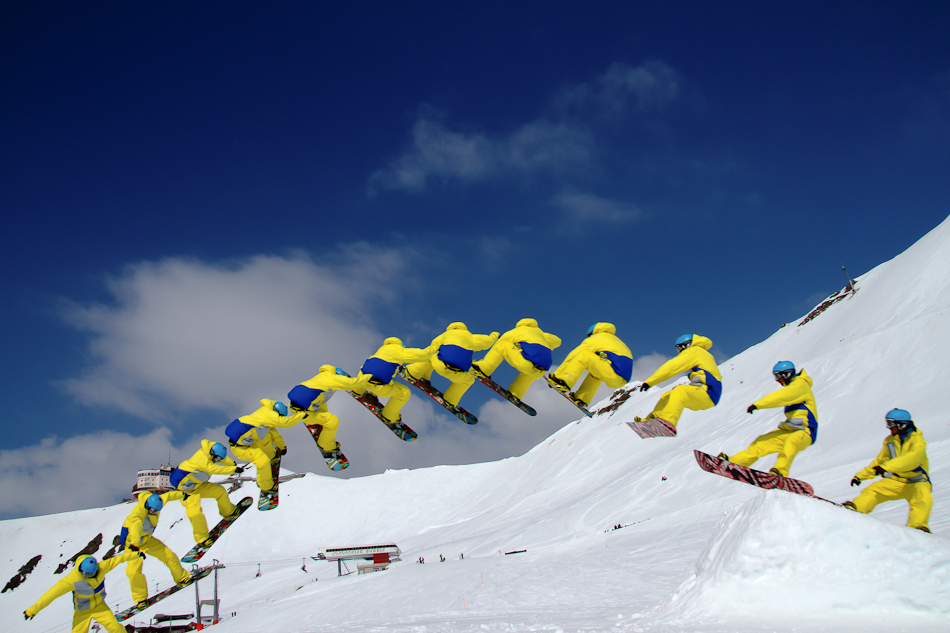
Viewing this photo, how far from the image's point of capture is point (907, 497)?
865cm

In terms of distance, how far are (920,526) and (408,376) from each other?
8414 mm

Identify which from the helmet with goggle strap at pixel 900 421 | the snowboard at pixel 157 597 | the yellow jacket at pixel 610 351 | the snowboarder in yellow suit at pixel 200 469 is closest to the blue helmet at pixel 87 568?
the snowboard at pixel 157 597

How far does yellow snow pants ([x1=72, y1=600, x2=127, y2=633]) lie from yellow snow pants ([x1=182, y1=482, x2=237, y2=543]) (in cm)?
320

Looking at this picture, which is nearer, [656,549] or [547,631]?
[547,631]

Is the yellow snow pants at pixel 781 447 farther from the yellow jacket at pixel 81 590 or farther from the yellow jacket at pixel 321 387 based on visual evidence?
the yellow jacket at pixel 81 590

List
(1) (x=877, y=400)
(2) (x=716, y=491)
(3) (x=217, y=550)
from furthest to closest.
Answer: (3) (x=217, y=550) → (1) (x=877, y=400) → (2) (x=716, y=491)

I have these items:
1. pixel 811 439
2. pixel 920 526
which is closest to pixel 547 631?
pixel 811 439

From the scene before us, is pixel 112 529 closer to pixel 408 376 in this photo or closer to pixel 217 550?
pixel 217 550

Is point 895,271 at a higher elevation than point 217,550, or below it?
higher

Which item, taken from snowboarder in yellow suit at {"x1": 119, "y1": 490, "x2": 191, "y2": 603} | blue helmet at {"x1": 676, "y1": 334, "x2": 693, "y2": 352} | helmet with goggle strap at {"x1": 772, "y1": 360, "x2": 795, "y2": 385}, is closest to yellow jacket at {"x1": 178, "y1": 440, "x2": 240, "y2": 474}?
snowboarder in yellow suit at {"x1": 119, "y1": 490, "x2": 191, "y2": 603}

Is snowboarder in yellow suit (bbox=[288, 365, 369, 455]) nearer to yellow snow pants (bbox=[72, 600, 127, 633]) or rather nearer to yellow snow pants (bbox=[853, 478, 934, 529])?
yellow snow pants (bbox=[72, 600, 127, 633])

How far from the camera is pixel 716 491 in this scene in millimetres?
23766

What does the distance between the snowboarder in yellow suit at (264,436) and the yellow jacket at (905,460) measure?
904 cm

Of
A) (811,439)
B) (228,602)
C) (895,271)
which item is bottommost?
(228,602)
